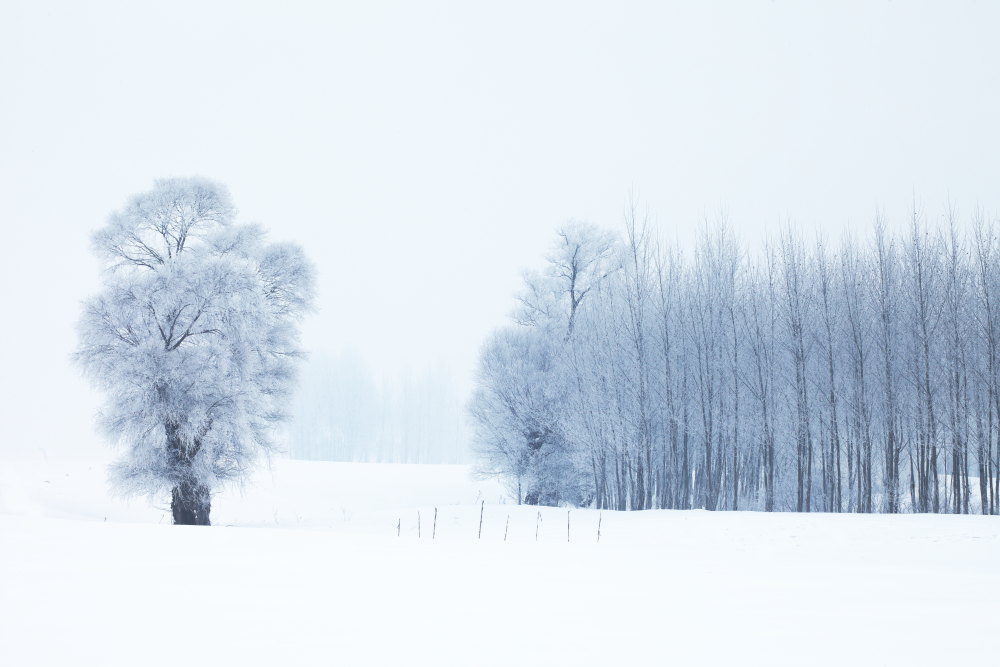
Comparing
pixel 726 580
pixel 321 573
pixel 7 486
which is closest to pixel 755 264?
pixel 726 580

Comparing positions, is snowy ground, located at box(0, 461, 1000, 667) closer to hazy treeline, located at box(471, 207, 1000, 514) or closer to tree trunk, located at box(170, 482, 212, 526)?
tree trunk, located at box(170, 482, 212, 526)

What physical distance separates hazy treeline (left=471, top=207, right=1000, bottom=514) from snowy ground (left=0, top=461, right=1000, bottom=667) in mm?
6579

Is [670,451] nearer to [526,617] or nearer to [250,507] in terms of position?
[250,507]

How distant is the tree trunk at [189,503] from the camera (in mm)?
20062

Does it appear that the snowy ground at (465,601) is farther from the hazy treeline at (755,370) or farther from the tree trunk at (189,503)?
the hazy treeline at (755,370)

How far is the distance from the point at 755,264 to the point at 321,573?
2425cm

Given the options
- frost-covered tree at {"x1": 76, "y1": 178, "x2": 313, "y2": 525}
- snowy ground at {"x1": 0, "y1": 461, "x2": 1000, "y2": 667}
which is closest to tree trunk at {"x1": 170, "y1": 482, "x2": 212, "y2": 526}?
frost-covered tree at {"x1": 76, "y1": 178, "x2": 313, "y2": 525}

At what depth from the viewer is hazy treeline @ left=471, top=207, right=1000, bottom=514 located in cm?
2198

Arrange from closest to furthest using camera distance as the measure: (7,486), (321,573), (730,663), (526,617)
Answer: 1. (730,663)
2. (526,617)
3. (321,573)
4. (7,486)

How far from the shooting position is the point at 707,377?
2686cm

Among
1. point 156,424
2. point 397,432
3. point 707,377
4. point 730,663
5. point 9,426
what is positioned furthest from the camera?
point 397,432

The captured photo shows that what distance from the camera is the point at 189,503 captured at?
20219mm

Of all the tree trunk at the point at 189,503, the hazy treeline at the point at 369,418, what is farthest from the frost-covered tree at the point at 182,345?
the hazy treeline at the point at 369,418

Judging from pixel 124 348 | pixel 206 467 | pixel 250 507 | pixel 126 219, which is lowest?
pixel 250 507
